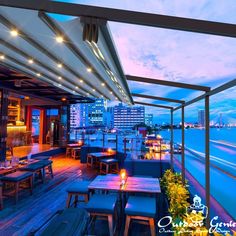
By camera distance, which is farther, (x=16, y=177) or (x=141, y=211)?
(x=16, y=177)

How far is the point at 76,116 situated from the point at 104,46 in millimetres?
86507

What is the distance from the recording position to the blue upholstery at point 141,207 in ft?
8.79

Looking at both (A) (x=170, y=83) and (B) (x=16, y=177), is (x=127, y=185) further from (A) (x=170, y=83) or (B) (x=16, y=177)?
(B) (x=16, y=177)

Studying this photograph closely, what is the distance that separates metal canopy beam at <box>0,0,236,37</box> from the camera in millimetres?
1257

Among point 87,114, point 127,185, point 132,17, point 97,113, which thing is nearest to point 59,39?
point 132,17

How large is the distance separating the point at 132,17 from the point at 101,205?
2483 millimetres

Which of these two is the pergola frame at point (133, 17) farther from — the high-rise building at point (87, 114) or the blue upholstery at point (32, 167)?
the high-rise building at point (87, 114)

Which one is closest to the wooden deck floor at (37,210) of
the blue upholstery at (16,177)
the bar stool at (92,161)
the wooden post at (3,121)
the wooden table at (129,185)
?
the blue upholstery at (16,177)

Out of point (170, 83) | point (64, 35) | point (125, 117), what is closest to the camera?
point (64, 35)

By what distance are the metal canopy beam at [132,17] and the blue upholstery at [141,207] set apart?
7.66 ft

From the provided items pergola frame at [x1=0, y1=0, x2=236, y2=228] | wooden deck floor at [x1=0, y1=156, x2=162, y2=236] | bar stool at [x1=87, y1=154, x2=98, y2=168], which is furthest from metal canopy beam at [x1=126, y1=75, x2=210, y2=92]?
bar stool at [x1=87, y1=154, x2=98, y2=168]

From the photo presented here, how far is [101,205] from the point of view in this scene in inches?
111

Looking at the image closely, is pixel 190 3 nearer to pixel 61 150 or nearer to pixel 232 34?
pixel 232 34

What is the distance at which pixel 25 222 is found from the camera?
3365 millimetres
